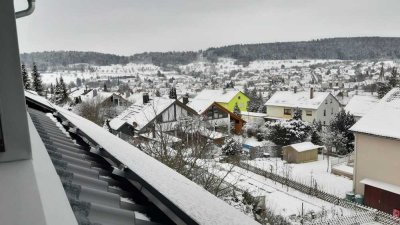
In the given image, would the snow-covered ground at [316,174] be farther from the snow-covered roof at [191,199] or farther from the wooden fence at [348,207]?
the snow-covered roof at [191,199]

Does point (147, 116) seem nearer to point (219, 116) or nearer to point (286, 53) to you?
point (219, 116)

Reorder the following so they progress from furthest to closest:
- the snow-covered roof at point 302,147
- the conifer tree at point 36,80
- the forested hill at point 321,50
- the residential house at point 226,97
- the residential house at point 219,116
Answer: the forested hill at point 321,50 < the residential house at point 226,97 < the conifer tree at point 36,80 < the residential house at point 219,116 < the snow-covered roof at point 302,147

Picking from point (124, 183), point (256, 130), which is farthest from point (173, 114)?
point (124, 183)

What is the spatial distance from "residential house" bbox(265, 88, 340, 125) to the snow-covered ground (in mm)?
11804

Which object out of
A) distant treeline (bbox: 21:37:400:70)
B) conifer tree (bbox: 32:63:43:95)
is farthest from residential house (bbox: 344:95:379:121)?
distant treeline (bbox: 21:37:400:70)

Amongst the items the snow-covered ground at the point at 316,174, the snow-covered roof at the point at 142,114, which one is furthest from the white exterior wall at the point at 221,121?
the snow-covered ground at the point at 316,174

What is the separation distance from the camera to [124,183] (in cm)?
200

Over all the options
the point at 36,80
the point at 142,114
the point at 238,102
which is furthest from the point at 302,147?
the point at 36,80

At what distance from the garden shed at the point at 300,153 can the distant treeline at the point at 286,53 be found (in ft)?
249

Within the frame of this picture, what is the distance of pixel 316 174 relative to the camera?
18.4 m

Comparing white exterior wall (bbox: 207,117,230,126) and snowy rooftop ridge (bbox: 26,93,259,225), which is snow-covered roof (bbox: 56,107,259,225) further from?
white exterior wall (bbox: 207,117,230,126)

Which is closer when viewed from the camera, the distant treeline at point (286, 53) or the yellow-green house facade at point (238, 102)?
the yellow-green house facade at point (238, 102)

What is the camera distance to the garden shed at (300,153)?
21234 millimetres

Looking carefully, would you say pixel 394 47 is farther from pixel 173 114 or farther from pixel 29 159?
pixel 29 159
